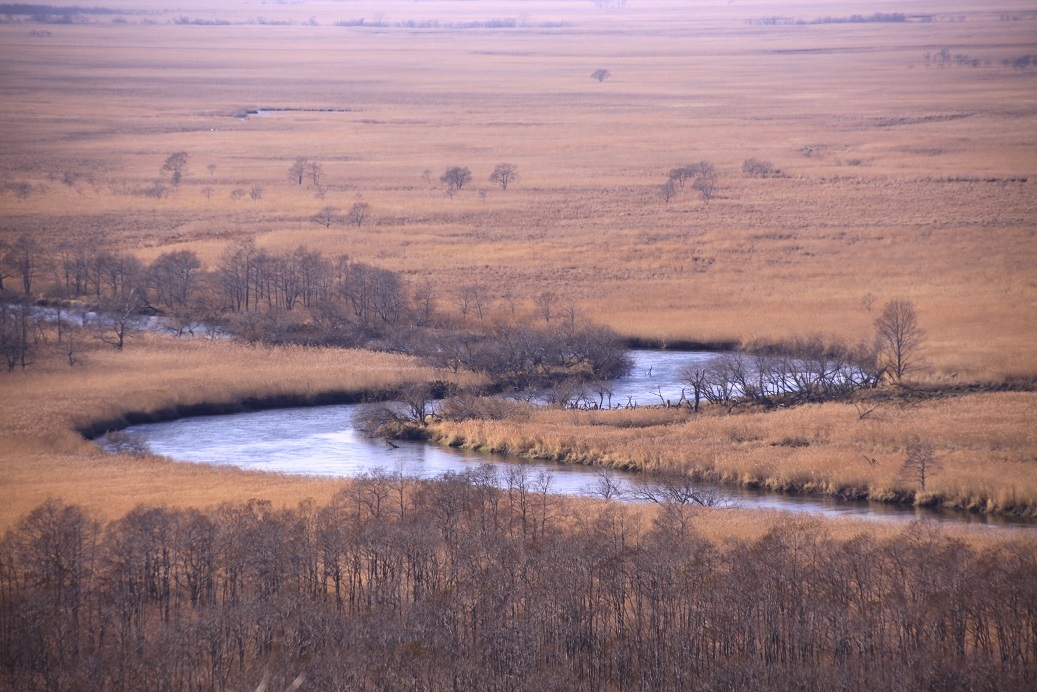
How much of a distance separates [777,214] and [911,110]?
227ft

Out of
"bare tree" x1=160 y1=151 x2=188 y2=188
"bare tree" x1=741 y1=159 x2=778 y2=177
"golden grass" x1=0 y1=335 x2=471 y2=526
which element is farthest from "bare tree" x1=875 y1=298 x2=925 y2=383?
"bare tree" x1=160 y1=151 x2=188 y2=188

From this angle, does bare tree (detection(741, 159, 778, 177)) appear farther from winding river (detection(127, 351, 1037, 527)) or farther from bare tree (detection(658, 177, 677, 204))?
winding river (detection(127, 351, 1037, 527))

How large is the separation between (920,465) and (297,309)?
112 ft

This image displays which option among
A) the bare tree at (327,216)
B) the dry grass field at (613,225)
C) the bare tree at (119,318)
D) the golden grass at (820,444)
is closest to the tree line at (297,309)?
the bare tree at (119,318)

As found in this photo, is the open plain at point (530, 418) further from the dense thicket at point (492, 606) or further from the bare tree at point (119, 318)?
the bare tree at point (119, 318)

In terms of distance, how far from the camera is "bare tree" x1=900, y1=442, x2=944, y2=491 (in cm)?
3503

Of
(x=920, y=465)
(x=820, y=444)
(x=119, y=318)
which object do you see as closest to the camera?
(x=920, y=465)

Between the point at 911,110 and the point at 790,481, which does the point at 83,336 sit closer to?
the point at 790,481

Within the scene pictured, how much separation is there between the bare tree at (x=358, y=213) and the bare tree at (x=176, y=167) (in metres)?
20.2

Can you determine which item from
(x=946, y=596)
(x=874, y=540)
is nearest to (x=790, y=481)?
(x=874, y=540)

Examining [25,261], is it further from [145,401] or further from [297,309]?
[145,401]

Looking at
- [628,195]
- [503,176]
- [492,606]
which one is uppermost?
[503,176]

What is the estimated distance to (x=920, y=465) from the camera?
117ft

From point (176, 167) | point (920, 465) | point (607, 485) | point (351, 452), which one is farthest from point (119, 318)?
point (176, 167)
